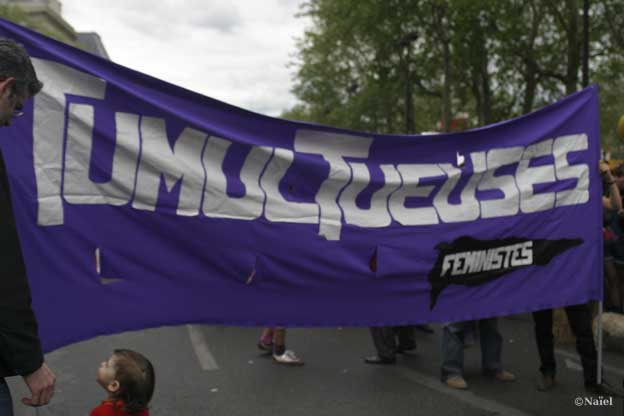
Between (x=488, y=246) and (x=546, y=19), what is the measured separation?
22.4 m

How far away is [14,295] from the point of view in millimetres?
1790

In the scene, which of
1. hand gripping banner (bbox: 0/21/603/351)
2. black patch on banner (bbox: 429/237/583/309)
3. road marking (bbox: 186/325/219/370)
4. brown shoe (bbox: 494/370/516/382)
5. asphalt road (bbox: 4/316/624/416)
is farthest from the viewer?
road marking (bbox: 186/325/219/370)

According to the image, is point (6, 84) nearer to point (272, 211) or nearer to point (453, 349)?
point (272, 211)

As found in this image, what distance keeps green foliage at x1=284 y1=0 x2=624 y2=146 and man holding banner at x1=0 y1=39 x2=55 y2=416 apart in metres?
19.4

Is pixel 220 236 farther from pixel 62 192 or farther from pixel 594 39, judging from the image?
pixel 594 39

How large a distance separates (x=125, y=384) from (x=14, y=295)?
2.11 feet

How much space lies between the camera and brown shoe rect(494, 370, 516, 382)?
5.00 metres

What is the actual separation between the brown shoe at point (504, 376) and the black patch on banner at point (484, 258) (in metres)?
1.35

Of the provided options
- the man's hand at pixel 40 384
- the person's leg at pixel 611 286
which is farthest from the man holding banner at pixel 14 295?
the person's leg at pixel 611 286

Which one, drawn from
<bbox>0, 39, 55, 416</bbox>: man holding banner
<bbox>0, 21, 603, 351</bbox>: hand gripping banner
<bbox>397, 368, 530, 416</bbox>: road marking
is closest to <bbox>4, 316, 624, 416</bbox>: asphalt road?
<bbox>397, 368, 530, 416</bbox>: road marking

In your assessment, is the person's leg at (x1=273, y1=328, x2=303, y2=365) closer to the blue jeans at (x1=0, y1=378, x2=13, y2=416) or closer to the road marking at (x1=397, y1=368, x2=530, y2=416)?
the road marking at (x1=397, y1=368, x2=530, y2=416)

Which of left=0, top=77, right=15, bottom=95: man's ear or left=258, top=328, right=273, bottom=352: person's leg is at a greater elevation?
left=0, top=77, right=15, bottom=95: man's ear

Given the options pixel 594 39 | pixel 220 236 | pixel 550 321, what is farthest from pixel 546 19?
pixel 220 236

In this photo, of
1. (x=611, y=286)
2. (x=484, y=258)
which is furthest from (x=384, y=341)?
(x=611, y=286)
